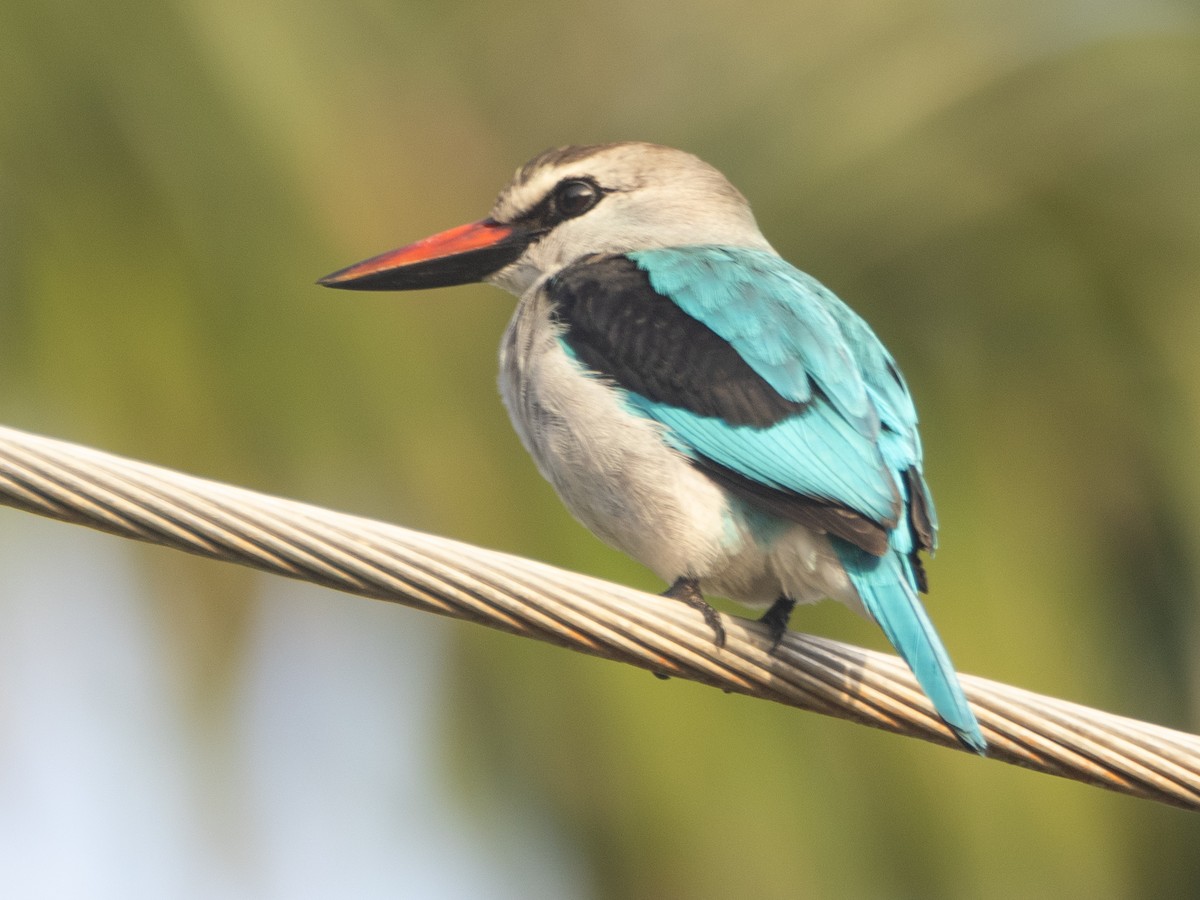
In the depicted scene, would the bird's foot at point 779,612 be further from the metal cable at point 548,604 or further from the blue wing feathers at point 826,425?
the metal cable at point 548,604

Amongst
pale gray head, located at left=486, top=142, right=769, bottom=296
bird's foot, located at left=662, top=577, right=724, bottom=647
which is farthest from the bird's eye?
bird's foot, located at left=662, top=577, right=724, bottom=647

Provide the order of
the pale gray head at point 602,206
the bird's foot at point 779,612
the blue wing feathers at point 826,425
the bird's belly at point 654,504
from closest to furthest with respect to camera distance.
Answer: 1. the blue wing feathers at point 826,425
2. the bird's belly at point 654,504
3. the bird's foot at point 779,612
4. the pale gray head at point 602,206

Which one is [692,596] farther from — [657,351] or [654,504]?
[657,351]

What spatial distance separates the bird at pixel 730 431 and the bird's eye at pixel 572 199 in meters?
0.40

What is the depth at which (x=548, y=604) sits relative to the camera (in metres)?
2.04

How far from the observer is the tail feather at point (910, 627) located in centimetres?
223

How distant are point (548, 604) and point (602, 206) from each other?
1868mm

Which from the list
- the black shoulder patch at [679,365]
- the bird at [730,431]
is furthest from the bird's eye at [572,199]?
the black shoulder patch at [679,365]

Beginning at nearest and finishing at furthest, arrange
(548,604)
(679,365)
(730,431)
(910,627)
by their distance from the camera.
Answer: (548,604), (910,627), (730,431), (679,365)

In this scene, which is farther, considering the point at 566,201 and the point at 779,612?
the point at 566,201

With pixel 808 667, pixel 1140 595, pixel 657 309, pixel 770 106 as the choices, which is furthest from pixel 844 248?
pixel 808 667

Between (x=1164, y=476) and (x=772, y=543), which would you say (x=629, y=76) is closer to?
(x=1164, y=476)

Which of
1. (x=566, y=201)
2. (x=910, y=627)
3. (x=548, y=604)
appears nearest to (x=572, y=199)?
(x=566, y=201)

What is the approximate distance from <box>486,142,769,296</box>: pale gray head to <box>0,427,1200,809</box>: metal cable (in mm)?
1496
